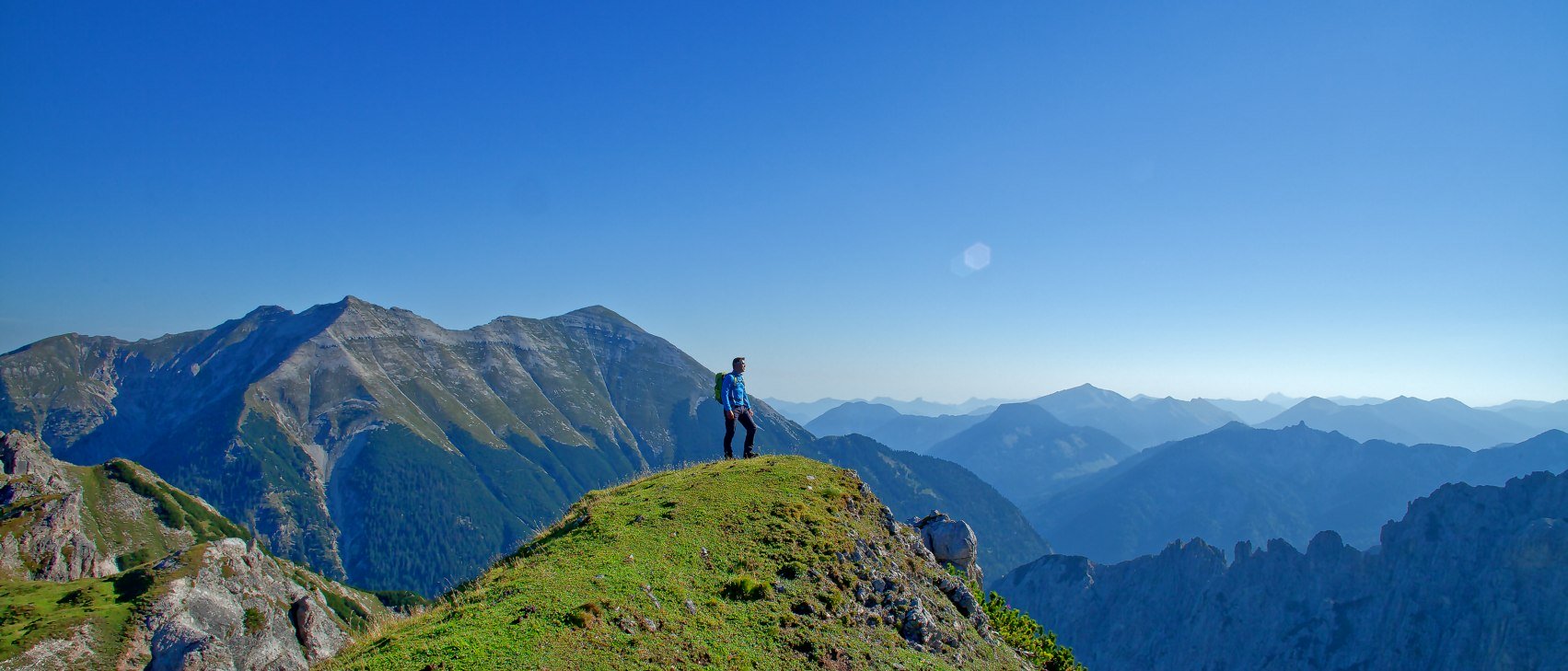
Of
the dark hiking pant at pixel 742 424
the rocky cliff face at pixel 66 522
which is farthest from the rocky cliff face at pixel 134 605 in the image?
the dark hiking pant at pixel 742 424

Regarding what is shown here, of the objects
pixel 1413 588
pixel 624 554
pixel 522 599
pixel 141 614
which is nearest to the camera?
pixel 522 599

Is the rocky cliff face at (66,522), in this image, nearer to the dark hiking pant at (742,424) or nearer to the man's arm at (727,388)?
the dark hiking pant at (742,424)

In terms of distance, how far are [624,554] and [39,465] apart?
A: 815 ft

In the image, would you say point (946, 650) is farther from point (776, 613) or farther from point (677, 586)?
point (677, 586)

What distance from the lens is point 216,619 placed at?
99.5 m

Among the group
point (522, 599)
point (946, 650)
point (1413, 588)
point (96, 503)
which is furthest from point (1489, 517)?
point (96, 503)

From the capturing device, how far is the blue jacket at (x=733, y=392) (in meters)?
32.0

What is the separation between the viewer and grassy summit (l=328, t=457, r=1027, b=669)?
14.9 metres

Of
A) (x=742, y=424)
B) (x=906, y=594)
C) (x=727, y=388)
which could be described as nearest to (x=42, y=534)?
(x=727, y=388)

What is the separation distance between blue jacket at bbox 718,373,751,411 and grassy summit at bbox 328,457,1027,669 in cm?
376

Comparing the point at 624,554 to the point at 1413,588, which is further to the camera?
the point at 1413,588

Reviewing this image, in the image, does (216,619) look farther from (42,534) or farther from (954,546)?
(954,546)

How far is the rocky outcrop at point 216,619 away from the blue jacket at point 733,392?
243ft

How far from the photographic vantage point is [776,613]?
18688 mm
